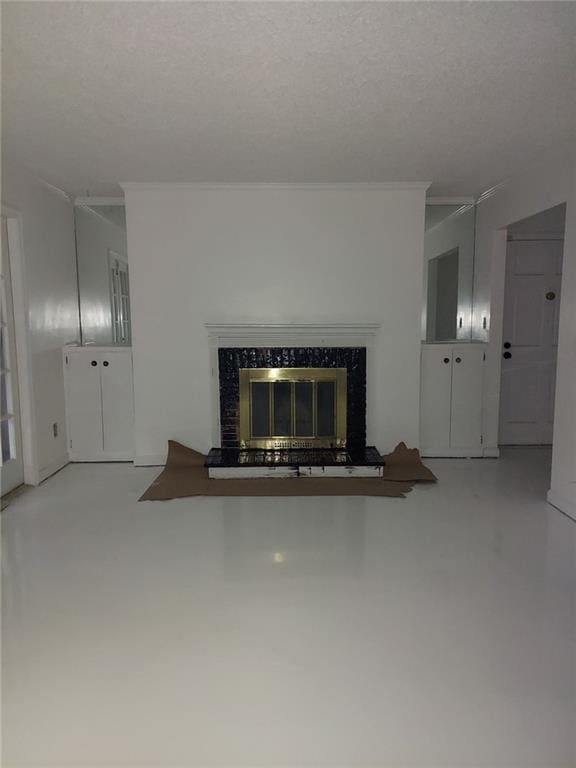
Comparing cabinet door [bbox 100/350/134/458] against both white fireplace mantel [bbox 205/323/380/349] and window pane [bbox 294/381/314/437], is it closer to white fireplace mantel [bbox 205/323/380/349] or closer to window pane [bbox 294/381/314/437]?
white fireplace mantel [bbox 205/323/380/349]

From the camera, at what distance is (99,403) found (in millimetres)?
4391

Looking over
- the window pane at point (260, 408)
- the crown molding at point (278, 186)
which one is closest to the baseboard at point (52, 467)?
the window pane at point (260, 408)

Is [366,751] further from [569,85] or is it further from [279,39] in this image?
[569,85]

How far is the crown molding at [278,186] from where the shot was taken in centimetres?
402

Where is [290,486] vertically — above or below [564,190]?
below

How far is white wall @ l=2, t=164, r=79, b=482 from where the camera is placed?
3.67 metres

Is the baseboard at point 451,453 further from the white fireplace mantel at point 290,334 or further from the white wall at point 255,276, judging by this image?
the white fireplace mantel at point 290,334

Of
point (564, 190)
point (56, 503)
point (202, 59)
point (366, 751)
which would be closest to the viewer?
point (366, 751)

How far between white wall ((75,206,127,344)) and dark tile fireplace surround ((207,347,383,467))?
1431 mm

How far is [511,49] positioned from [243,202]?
241 centimetres

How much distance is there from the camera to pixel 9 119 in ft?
8.91

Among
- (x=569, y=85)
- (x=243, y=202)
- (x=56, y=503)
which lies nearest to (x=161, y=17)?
(x=569, y=85)

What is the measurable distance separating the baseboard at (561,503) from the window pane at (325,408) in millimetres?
1644

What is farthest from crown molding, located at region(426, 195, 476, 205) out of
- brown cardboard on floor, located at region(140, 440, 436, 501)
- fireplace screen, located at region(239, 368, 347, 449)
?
brown cardboard on floor, located at region(140, 440, 436, 501)
